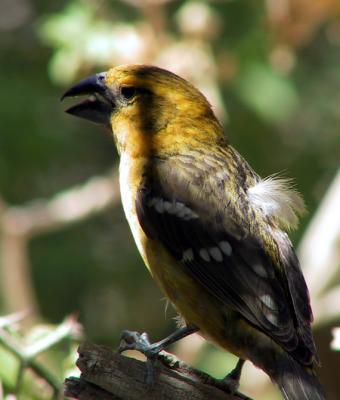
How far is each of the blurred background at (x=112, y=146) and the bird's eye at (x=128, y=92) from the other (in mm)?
1457

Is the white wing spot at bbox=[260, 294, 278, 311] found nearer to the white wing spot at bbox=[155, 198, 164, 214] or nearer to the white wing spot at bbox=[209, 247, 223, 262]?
the white wing spot at bbox=[209, 247, 223, 262]

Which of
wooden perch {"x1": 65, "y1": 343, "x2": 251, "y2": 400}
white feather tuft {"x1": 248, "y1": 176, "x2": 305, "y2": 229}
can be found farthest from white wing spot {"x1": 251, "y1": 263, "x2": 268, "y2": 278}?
wooden perch {"x1": 65, "y1": 343, "x2": 251, "y2": 400}

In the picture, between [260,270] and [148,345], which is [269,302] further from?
[148,345]

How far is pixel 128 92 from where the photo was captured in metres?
5.48

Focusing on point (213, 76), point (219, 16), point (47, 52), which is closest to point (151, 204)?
point (213, 76)

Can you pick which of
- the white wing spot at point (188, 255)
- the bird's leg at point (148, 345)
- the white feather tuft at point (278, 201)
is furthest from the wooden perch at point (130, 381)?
the white feather tuft at point (278, 201)

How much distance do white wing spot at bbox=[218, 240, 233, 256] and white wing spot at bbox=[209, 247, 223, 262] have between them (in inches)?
0.8

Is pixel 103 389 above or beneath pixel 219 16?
beneath

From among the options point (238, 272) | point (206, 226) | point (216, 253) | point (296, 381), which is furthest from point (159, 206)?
point (296, 381)

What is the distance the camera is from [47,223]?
7551 mm

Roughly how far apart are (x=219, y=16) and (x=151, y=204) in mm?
3177

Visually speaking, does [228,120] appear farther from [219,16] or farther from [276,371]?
[276,371]

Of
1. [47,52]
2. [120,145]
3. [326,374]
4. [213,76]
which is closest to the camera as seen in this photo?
[120,145]

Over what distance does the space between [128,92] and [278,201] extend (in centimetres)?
101
